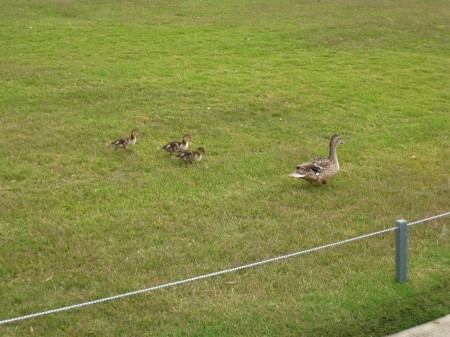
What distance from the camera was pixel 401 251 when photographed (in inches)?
303

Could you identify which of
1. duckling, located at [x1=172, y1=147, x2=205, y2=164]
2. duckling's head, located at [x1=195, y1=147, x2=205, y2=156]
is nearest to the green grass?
duckling, located at [x1=172, y1=147, x2=205, y2=164]

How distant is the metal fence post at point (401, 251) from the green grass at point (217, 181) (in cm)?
21

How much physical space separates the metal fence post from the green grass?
209 mm

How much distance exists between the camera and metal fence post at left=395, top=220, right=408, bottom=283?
24.8ft

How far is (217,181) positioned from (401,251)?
420 cm

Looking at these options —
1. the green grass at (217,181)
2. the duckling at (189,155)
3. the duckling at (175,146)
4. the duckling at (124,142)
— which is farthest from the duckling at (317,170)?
the duckling at (124,142)

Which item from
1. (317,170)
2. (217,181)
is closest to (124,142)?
(217,181)

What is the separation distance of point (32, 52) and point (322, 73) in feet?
25.3

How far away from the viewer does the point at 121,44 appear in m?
22.0

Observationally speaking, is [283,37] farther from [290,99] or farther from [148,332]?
[148,332]

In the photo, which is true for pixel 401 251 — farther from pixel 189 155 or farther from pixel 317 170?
pixel 189 155

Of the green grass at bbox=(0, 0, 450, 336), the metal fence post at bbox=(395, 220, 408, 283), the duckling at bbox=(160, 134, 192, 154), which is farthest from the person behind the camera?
the duckling at bbox=(160, 134, 192, 154)

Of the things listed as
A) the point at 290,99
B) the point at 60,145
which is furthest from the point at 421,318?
the point at 290,99

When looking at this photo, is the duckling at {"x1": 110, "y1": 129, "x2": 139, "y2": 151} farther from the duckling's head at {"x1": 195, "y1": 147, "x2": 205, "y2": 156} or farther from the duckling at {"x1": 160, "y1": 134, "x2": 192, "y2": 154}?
the duckling's head at {"x1": 195, "y1": 147, "x2": 205, "y2": 156}
